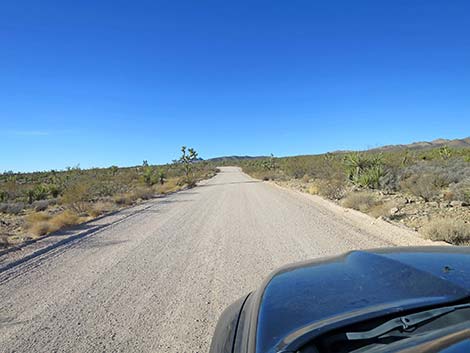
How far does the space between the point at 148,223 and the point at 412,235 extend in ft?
25.2

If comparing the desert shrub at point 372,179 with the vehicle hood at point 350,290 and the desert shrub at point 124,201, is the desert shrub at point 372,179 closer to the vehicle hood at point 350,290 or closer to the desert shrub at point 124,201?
the desert shrub at point 124,201

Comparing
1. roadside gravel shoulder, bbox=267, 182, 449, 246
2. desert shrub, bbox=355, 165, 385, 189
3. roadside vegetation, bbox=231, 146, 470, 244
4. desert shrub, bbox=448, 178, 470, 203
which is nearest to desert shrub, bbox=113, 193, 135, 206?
roadside vegetation, bbox=231, 146, 470, 244

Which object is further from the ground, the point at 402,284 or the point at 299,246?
the point at 402,284

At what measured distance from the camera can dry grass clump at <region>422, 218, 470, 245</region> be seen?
709 centimetres

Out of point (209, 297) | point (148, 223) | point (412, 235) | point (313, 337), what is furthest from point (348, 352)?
point (148, 223)

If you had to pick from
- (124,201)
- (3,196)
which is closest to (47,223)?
(124,201)

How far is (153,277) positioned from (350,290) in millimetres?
4343

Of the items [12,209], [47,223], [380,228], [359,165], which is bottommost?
[380,228]

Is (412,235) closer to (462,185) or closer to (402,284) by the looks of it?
(402,284)

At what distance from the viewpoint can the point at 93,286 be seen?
210 inches

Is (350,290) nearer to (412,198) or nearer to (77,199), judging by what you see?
(412,198)

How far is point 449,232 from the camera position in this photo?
23.4ft

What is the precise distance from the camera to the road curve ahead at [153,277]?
3764mm

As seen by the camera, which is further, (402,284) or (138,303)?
(138,303)
